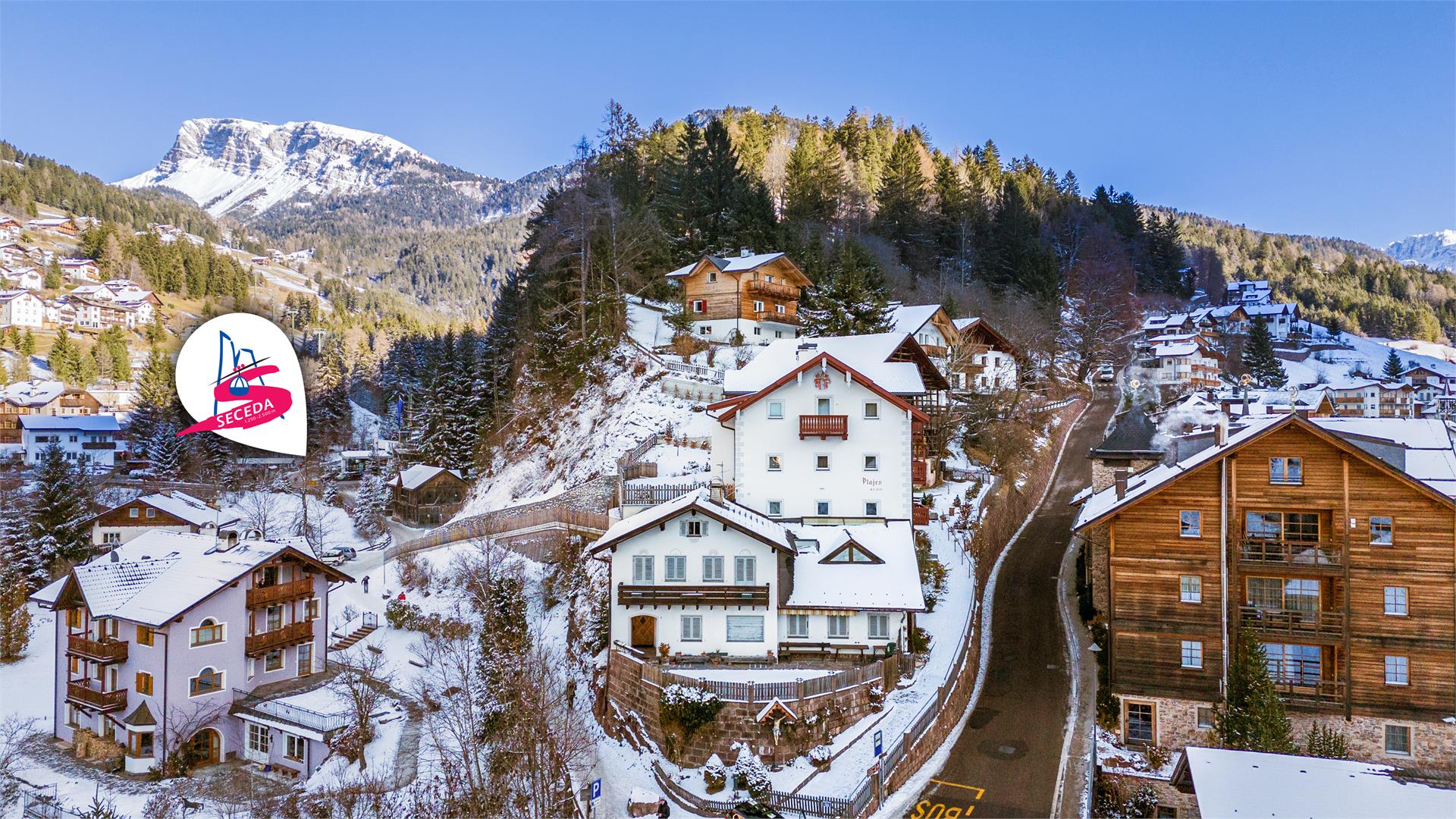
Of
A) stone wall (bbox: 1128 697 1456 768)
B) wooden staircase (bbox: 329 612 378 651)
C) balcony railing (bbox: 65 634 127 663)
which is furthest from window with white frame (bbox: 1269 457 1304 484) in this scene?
balcony railing (bbox: 65 634 127 663)

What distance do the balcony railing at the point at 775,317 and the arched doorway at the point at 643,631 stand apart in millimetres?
34430

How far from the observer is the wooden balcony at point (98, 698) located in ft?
110

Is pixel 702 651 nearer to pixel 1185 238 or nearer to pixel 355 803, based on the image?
pixel 355 803

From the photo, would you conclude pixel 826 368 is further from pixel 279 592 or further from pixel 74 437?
pixel 74 437

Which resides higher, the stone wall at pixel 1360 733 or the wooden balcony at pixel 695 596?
the wooden balcony at pixel 695 596

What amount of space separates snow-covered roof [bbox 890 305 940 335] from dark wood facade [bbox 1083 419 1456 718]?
3226 centimetres

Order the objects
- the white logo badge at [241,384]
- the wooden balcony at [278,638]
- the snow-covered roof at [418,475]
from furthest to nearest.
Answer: the snow-covered roof at [418,475], the wooden balcony at [278,638], the white logo badge at [241,384]

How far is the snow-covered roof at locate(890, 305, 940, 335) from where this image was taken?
2339 inches

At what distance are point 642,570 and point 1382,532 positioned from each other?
24.6 meters

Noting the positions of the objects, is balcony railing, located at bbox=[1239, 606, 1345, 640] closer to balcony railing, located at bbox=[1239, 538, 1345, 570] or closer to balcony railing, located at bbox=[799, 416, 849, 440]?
balcony railing, located at bbox=[1239, 538, 1345, 570]

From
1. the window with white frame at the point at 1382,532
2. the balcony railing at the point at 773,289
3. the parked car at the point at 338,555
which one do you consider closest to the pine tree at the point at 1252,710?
the window with white frame at the point at 1382,532

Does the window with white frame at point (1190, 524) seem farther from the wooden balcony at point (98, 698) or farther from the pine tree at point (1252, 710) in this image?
the wooden balcony at point (98, 698)

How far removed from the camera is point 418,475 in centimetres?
6731

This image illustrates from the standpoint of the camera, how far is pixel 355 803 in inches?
1060
